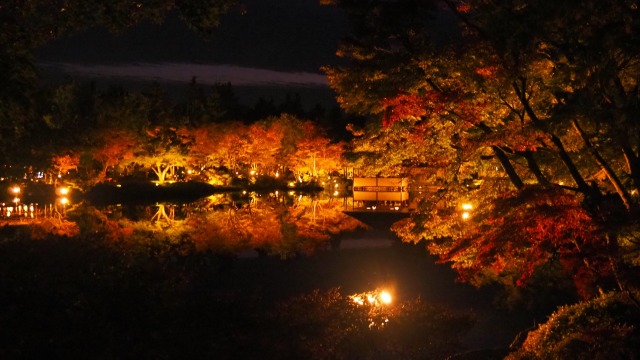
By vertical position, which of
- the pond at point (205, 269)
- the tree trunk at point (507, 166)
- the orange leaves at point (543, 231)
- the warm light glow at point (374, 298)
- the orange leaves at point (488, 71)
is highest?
the orange leaves at point (488, 71)

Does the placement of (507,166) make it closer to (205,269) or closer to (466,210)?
(466,210)

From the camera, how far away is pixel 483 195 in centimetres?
1016

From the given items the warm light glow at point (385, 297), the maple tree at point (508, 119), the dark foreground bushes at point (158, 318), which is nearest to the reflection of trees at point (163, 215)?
the warm light glow at point (385, 297)

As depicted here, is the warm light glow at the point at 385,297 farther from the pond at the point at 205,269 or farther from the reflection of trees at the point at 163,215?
the reflection of trees at the point at 163,215

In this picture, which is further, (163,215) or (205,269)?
(163,215)

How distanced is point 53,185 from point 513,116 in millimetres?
36742

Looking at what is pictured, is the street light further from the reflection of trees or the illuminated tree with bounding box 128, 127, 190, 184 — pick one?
the illuminated tree with bounding box 128, 127, 190, 184

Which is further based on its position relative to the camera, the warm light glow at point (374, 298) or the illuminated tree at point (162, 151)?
the illuminated tree at point (162, 151)

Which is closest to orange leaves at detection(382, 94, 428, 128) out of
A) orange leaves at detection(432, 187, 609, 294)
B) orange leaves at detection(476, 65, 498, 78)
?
orange leaves at detection(476, 65, 498, 78)

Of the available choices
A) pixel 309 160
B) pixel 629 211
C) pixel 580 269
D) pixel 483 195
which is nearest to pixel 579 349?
pixel 629 211

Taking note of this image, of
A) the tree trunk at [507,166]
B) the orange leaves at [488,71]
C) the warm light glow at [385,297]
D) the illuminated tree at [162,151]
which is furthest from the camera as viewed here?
the illuminated tree at [162,151]

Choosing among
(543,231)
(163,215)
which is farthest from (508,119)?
(163,215)

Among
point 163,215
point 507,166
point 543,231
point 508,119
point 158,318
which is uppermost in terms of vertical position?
point 508,119

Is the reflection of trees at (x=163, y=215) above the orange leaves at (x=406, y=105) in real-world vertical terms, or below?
below
